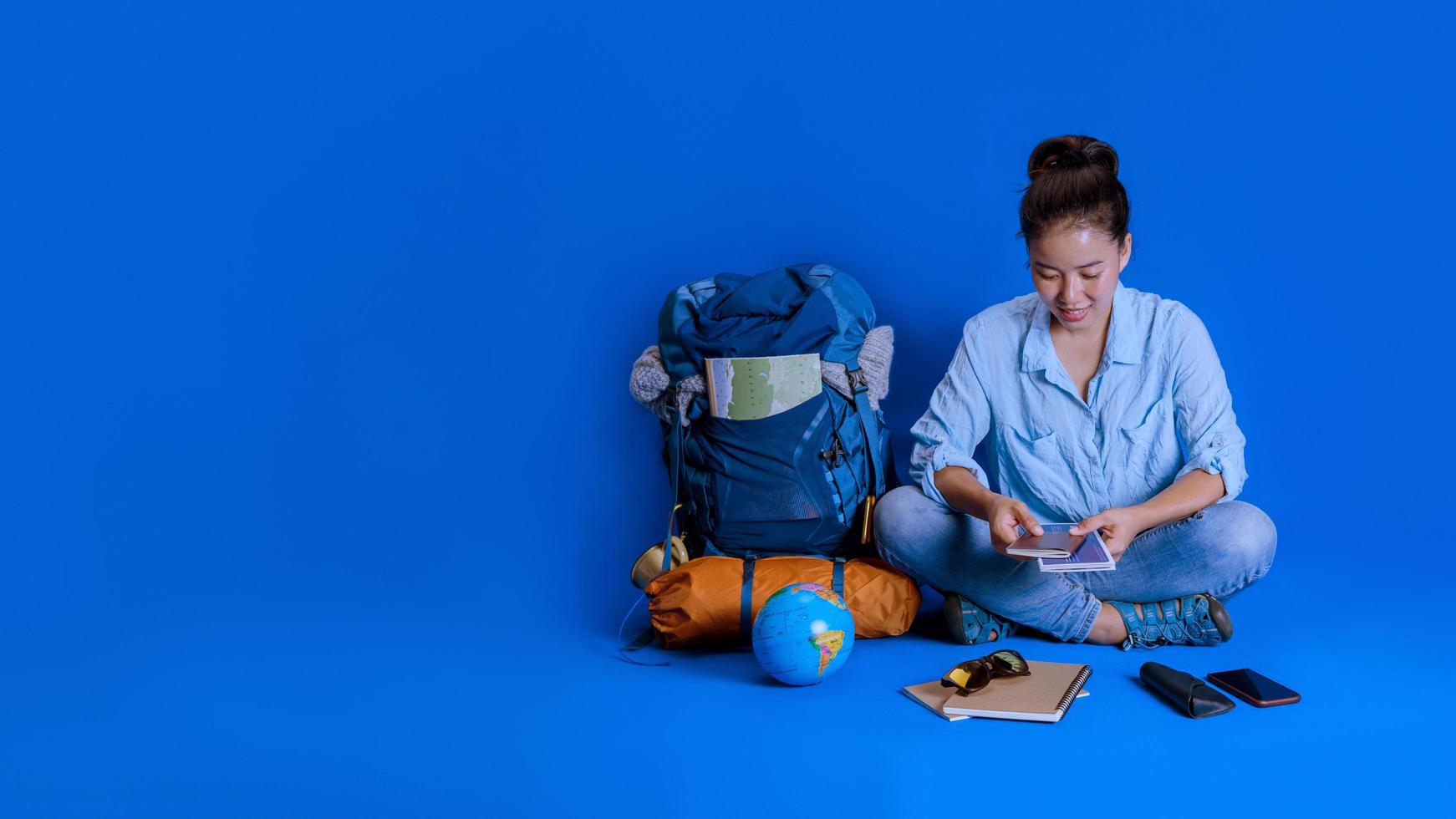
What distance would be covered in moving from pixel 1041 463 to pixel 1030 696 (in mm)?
762

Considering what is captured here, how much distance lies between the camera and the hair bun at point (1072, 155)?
2.70m

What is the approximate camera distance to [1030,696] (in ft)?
8.02

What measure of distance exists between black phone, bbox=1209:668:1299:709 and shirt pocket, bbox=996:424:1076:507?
0.63 metres

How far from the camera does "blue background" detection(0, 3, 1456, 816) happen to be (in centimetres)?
331

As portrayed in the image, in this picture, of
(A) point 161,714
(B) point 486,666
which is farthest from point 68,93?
(B) point 486,666

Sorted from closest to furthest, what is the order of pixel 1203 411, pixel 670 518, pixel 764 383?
pixel 1203 411 → pixel 764 383 → pixel 670 518

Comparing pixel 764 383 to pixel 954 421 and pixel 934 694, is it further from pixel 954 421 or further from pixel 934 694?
pixel 934 694

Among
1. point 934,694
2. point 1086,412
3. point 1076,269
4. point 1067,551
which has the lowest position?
point 934,694

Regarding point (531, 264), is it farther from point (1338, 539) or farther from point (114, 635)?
point (1338, 539)

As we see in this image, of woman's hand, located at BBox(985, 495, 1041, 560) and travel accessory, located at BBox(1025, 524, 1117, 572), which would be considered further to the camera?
woman's hand, located at BBox(985, 495, 1041, 560)

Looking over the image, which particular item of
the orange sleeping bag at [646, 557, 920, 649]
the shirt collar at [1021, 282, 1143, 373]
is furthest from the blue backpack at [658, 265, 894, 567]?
the shirt collar at [1021, 282, 1143, 373]

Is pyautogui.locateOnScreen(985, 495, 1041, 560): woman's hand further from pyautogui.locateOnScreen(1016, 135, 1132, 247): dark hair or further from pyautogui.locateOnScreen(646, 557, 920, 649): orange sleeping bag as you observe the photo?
pyautogui.locateOnScreen(1016, 135, 1132, 247): dark hair

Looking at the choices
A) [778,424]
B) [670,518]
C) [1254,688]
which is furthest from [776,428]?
[1254,688]

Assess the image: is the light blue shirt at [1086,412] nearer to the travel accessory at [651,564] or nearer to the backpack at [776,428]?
the backpack at [776,428]
